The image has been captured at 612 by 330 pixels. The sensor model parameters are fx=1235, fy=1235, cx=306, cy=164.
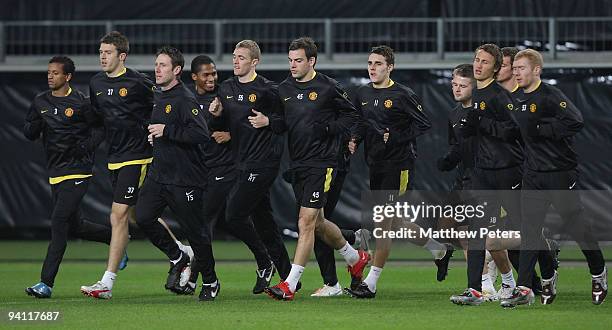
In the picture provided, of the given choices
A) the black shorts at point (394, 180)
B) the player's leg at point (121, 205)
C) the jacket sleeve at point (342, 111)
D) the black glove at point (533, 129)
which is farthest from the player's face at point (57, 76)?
the black glove at point (533, 129)

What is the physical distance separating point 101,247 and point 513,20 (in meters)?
7.91

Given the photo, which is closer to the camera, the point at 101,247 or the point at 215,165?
the point at 215,165

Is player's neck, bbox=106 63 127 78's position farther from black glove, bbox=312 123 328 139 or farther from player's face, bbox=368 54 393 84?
player's face, bbox=368 54 393 84

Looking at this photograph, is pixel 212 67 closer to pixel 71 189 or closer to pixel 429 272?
pixel 71 189

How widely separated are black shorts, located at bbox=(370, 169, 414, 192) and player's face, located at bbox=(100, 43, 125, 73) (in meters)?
2.80

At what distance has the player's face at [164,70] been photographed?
11.4 m

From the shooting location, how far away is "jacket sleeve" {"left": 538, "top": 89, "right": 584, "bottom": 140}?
35.6 feet

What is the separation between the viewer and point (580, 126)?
10.9 meters

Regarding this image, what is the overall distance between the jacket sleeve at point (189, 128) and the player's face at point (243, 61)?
812 mm

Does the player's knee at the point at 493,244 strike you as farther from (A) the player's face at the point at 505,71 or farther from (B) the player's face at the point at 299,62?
(B) the player's face at the point at 299,62

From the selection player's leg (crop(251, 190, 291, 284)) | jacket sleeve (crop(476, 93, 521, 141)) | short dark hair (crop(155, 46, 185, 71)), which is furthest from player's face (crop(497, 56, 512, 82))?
short dark hair (crop(155, 46, 185, 71))

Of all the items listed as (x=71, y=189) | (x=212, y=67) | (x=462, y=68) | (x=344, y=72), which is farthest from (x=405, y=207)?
(x=344, y=72)

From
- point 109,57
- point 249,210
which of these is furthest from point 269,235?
point 109,57

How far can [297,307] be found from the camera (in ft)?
36.0
